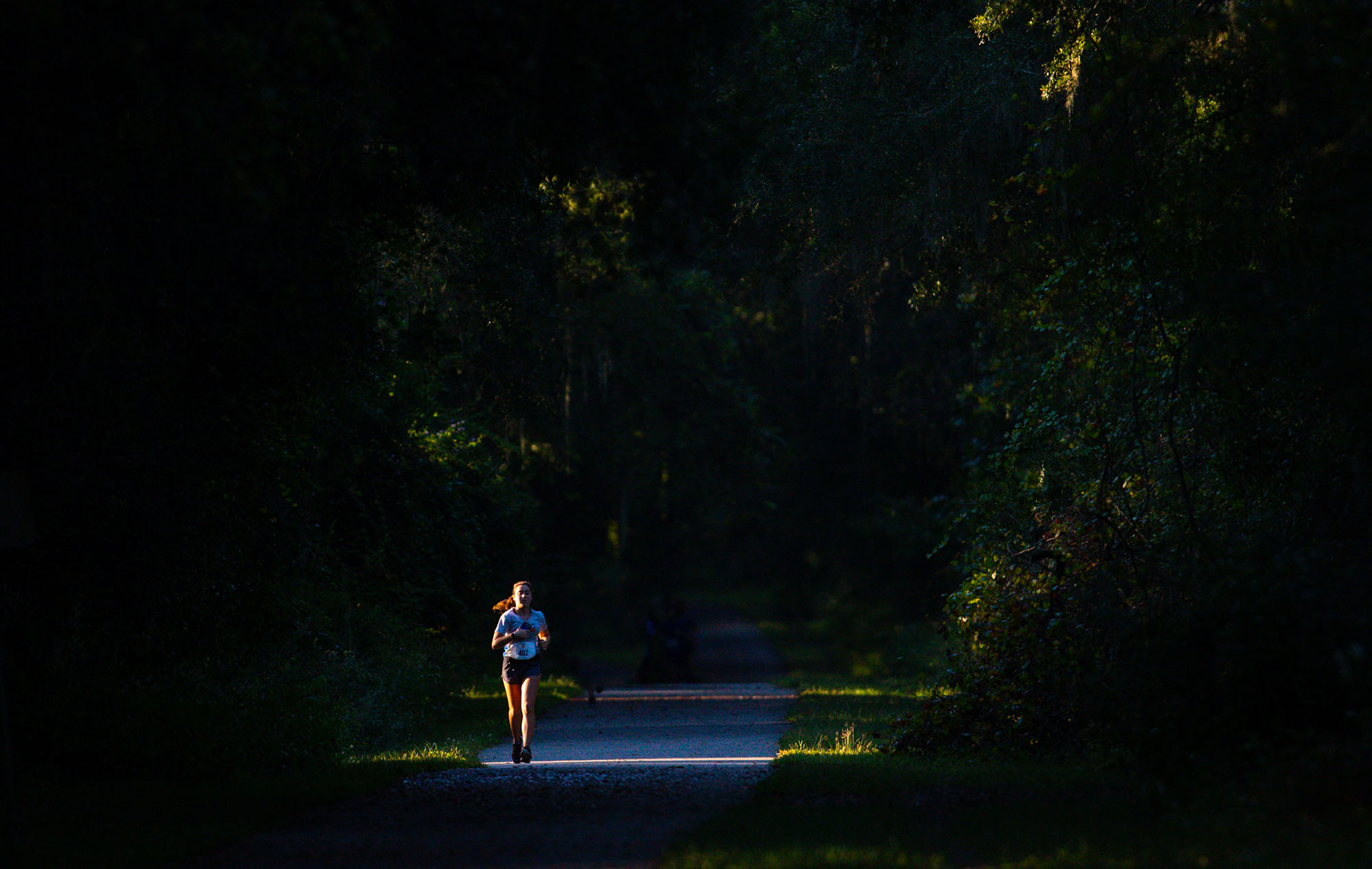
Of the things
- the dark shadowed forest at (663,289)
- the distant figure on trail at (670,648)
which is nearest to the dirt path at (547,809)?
the dark shadowed forest at (663,289)

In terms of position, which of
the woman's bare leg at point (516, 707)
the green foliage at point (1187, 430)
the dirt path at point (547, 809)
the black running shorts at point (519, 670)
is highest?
the green foliage at point (1187, 430)

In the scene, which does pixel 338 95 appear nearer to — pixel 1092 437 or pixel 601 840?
pixel 601 840

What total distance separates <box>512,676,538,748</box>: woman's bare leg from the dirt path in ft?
1.03

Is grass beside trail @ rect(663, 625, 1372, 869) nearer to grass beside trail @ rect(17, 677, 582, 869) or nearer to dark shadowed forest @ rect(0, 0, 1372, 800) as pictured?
dark shadowed forest @ rect(0, 0, 1372, 800)

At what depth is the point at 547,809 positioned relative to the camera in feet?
35.0

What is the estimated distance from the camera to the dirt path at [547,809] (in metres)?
8.99

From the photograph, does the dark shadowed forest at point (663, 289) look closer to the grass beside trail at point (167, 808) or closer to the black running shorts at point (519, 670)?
the grass beside trail at point (167, 808)

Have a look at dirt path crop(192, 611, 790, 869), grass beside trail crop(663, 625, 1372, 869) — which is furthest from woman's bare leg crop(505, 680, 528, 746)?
grass beside trail crop(663, 625, 1372, 869)

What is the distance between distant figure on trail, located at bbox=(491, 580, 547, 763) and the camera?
47.6 ft

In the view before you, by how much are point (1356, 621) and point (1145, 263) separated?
14.1 ft

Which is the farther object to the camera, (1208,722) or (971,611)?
(971,611)

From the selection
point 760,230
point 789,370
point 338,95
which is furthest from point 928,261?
point 789,370

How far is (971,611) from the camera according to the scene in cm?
1561

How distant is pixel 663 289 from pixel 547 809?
180 inches
